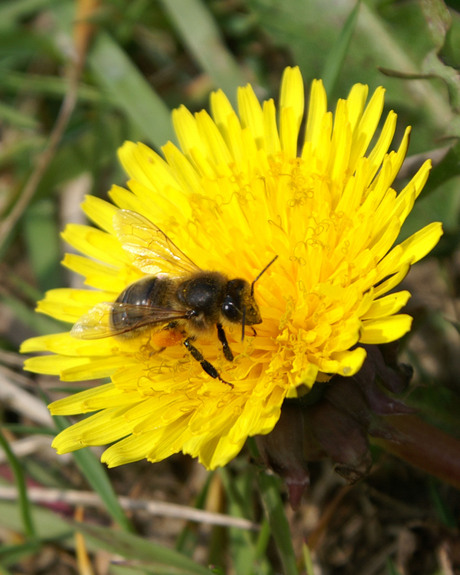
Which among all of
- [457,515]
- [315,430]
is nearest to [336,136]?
[315,430]

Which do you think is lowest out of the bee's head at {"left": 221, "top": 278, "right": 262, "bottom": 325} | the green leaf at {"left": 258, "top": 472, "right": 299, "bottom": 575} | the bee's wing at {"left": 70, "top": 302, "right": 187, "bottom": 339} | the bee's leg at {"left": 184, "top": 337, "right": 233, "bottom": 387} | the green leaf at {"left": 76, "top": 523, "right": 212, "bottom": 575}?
the green leaf at {"left": 258, "top": 472, "right": 299, "bottom": 575}

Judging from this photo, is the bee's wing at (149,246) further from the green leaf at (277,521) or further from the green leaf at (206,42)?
the green leaf at (206,42)

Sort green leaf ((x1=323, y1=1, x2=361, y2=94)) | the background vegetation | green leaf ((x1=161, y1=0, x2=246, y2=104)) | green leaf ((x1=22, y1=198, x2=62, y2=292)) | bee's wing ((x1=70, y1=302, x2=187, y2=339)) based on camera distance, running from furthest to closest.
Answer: green leaf ((x1=22, y1=198, x2=62, y2=292)) < green leaf ((x1=161, y1=0, x2=246, y2=104)) < green leaf ((x1=323, y1=1, x2=361, y2=94)) < the background vegetation < bee's wing ((x1=70, y1=302, x2=187, y2=339))

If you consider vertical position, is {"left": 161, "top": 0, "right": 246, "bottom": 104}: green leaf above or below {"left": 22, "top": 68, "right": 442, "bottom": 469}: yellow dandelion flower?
above

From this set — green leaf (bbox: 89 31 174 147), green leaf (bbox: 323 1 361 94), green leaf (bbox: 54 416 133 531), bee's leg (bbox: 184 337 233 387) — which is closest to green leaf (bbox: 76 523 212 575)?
green leaf (bbox: 54 416 133 531)

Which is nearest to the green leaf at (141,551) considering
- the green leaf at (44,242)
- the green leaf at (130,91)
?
the green leaf at (44,242)

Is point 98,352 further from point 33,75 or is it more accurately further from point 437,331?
point 33,75

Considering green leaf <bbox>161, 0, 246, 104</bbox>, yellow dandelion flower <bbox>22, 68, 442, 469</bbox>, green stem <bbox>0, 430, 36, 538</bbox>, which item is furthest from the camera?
green leaf <bbox>161, 0, 246, 104</bbox>

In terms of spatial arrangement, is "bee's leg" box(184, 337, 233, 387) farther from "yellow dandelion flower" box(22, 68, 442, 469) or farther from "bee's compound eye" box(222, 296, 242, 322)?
"bee's compound eye" box(222, 296, 242, 322)

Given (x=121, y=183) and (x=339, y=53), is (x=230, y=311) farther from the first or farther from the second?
(x=121, y=183)
